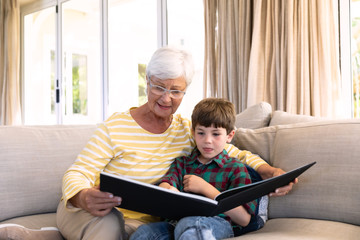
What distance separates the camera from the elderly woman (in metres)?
1.33

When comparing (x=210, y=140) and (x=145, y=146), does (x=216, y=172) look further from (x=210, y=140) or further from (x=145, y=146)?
(x=145, y=146)

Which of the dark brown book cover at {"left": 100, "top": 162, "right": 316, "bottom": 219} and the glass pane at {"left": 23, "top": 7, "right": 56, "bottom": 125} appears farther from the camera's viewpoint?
the glass pane at {"left": 23, "top": 7, "right": 56, "bottom": 125}

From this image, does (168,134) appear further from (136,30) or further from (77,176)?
(136,30)

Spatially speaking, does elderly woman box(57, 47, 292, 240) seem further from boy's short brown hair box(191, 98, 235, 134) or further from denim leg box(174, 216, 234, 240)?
denim leg box(174, 216, 234, 240)

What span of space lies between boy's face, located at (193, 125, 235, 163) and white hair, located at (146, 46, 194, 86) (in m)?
0.22

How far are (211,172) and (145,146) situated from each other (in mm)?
272

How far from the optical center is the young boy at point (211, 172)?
126cm

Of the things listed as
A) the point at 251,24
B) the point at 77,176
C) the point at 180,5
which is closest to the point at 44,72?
the point at 180,5

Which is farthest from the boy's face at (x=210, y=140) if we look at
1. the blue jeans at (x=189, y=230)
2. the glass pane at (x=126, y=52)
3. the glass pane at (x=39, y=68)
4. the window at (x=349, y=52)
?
the glass pane at (x=39, y=68)

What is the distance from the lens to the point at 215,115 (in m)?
1.40

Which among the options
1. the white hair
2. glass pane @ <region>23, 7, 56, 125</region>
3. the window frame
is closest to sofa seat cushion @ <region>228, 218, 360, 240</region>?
the white hair

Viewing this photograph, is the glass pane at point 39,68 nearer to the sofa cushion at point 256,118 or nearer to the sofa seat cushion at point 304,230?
the sofa cushion at point 256,118

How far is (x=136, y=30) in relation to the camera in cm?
493

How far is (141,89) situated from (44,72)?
2.08 m
